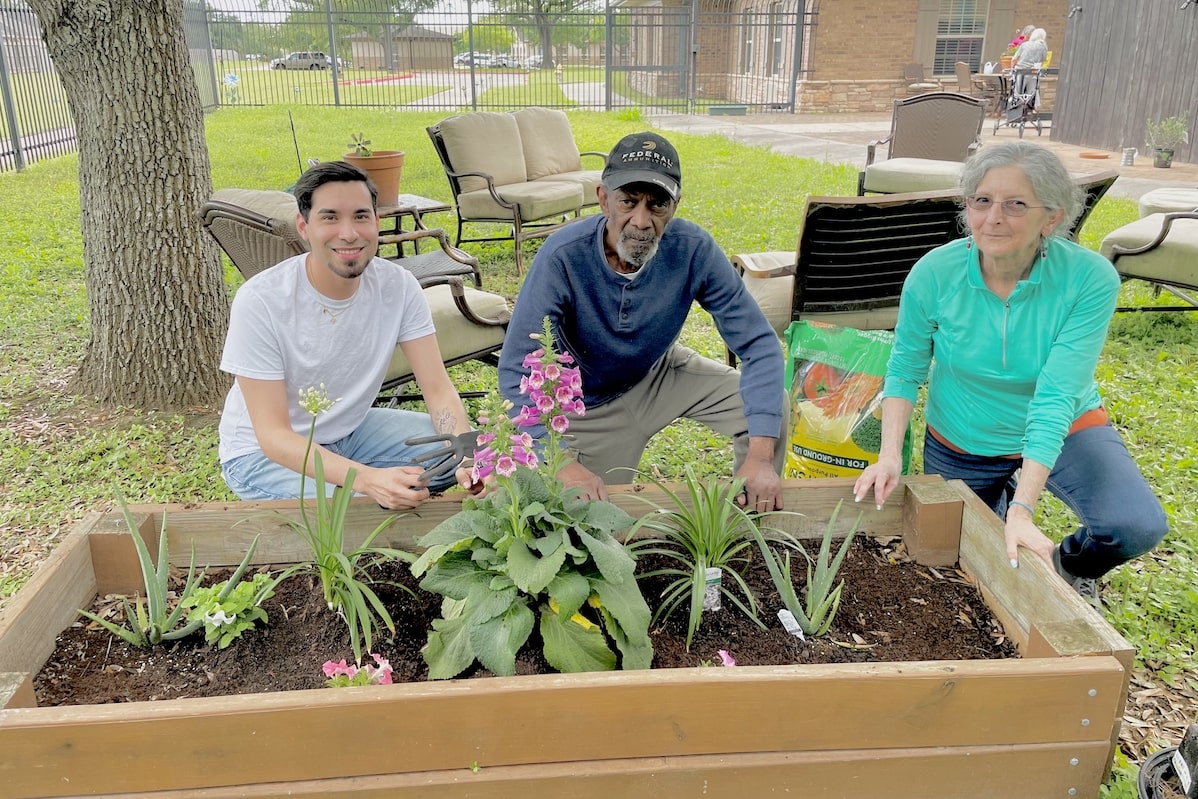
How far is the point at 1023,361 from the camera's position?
2.40 metres

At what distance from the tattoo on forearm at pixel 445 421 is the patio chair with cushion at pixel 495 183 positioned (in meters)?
4.41

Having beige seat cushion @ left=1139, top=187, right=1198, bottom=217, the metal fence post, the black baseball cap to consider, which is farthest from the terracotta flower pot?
the metal fence post

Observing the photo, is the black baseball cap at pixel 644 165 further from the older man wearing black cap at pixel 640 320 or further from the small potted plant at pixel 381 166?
the small potted plant at pixel 381 166

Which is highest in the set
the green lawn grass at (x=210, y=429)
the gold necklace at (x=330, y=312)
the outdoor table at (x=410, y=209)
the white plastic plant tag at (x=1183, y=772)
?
the gold necklace at (x=330, y=312)

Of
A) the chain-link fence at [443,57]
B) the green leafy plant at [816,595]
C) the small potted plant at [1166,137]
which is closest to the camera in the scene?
the green leafy plant at [816,595]

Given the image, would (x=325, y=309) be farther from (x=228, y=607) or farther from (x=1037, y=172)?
(x=1037, y=172)

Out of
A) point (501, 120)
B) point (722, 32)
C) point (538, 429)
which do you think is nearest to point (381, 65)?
point (722, 32)

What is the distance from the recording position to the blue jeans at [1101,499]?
2314mm

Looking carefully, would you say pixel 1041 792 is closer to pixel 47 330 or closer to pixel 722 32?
pixel 47 330

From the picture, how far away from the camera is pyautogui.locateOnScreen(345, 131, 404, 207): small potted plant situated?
17.8ft

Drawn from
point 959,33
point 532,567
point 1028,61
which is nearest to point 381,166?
point 532,567

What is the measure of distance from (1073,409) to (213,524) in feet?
A: 7.09

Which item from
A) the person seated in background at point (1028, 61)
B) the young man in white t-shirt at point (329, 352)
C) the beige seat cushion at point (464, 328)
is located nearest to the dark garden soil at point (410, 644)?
the young man in white t-shirt at point (329, 352)

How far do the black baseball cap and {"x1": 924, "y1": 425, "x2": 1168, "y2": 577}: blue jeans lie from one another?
1223 millimetres
